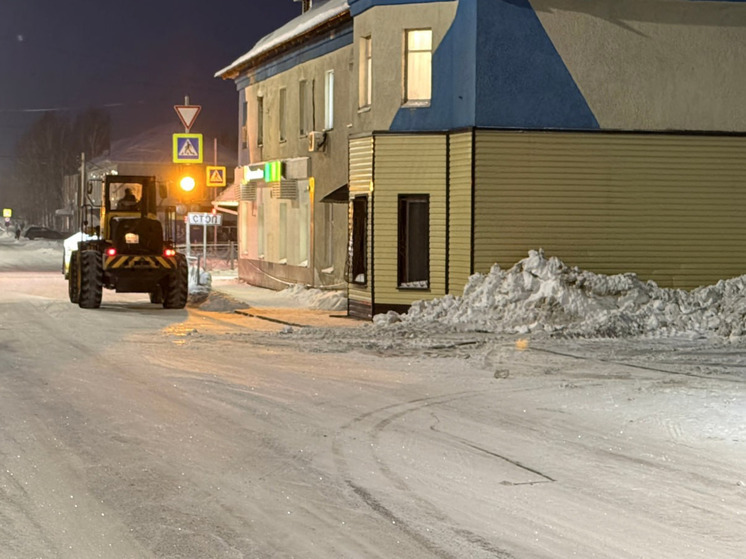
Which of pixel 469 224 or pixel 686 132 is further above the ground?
pixel 686 132

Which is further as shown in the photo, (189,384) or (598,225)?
(598,225)

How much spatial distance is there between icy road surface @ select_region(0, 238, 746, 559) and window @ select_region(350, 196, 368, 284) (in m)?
7.82

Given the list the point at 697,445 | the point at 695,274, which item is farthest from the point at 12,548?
the point at 695,274

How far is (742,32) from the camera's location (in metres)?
24.8

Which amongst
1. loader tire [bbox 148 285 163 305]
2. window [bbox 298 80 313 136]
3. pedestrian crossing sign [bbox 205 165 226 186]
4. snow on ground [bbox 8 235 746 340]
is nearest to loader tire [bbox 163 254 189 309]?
loader tire [bbox 148 285 163 305]

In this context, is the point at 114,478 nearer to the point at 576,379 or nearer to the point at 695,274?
the point at 576,379

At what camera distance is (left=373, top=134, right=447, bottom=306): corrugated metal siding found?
2477cm

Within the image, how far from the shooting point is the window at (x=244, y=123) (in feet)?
134

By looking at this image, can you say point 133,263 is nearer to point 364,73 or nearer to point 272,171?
point 364,73

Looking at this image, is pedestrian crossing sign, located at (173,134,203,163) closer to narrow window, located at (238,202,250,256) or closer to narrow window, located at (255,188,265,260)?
narrow window, located at (255,188,265,260)

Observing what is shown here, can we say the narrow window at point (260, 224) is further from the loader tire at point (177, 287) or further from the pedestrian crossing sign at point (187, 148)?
the loader tire at point (177, 287)

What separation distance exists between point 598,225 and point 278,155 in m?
14.4

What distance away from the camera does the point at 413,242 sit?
25438 millimetres

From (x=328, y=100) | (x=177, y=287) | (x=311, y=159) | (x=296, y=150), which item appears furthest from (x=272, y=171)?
(x=177, y=287)
